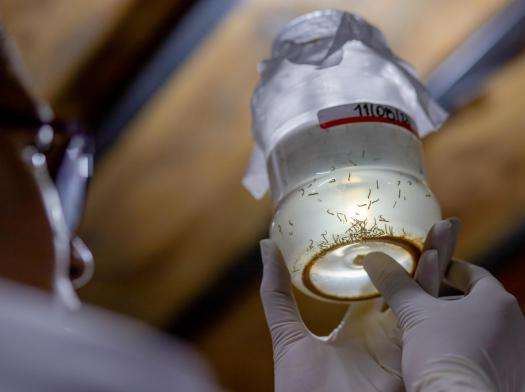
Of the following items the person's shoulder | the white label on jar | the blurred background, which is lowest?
the blurred background

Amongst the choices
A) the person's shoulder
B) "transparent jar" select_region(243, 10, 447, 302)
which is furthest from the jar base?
the person's shoulder

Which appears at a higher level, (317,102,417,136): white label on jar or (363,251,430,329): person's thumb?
(317,102,417,136): white label on jar

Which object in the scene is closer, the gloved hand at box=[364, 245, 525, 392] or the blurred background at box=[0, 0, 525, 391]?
the gloved hand at box=[364, 245, 525, 392]

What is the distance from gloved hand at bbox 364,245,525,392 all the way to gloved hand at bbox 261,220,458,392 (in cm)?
6

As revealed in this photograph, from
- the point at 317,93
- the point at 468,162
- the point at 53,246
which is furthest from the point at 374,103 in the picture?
the point at 468,162

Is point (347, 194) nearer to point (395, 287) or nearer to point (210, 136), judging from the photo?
point (395, 287)

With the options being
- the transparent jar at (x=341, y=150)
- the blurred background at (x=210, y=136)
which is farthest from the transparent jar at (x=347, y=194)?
the blurred background at (x=210, y=136)

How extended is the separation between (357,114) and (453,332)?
360 mm

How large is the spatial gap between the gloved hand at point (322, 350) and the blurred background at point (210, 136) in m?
0.64

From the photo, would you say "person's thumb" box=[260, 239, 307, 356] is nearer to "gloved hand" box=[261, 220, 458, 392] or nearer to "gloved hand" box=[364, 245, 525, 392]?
"gloved hand" box=[261, 220, 458, 392]

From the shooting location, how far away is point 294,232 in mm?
1045

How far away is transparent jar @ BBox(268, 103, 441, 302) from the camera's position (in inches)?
39.2

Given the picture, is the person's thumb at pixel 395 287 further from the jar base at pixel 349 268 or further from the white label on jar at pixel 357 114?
the white label on jar at pixel 357 114

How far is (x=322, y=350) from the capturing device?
1.19m
